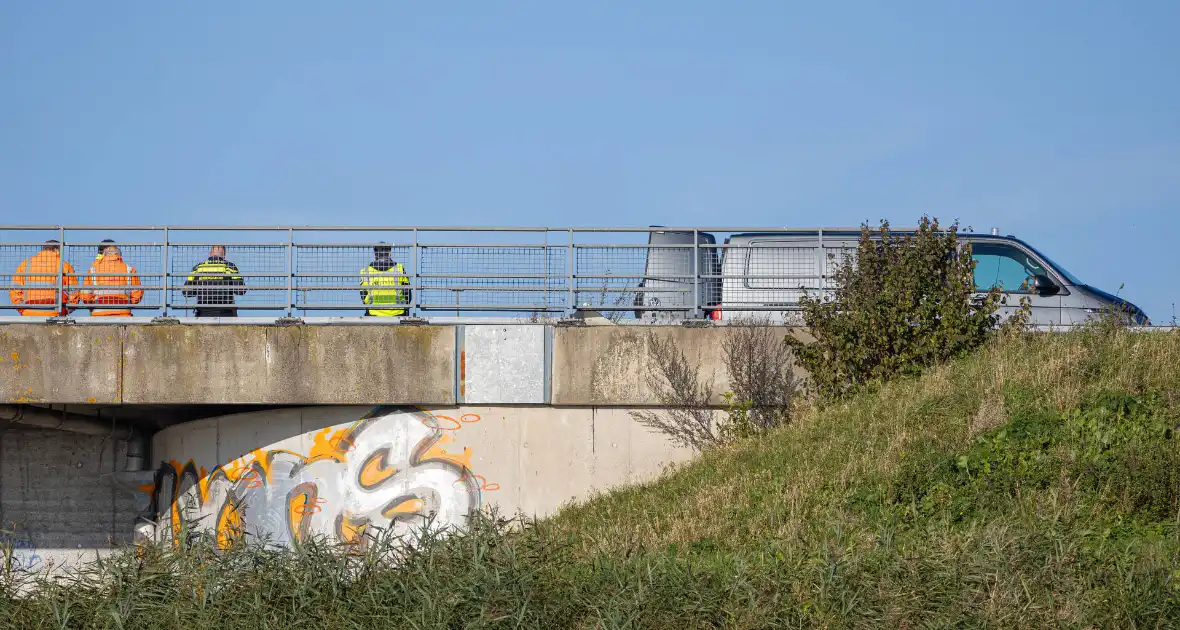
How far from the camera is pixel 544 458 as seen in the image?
1599cm

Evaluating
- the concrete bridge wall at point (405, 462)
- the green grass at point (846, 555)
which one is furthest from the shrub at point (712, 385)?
the green grass at point (846, 555)

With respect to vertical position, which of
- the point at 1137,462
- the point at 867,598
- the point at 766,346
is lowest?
the point at 867,598

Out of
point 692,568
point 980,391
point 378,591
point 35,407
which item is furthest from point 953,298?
point 35,407

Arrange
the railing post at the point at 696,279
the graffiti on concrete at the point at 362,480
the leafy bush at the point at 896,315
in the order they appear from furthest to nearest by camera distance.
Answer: the railing post at the point at 696,279 → the graffiti on concrete at the point at 362,480 → the leafy bush at the point at 896,315

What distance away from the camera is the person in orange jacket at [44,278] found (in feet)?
54.7

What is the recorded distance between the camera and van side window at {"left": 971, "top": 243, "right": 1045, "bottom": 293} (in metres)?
17.3

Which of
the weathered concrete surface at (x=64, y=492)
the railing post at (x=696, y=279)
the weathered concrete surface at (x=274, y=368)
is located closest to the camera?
the weathered concrete surface at (x=274, y=368)

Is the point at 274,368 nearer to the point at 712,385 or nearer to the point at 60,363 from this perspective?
the point at 60,363

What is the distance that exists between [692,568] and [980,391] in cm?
507

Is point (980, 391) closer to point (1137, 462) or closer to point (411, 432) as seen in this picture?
point (1137, 462)

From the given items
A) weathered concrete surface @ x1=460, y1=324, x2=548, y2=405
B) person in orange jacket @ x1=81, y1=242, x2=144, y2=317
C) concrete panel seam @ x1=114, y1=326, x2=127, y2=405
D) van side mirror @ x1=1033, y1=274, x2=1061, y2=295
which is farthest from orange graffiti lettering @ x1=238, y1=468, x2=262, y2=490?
van side mirror @ x1=1033, y1=274, x2=1061, y2=295

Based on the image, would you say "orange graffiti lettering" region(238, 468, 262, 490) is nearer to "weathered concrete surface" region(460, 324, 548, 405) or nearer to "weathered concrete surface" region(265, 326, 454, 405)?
"weathered concrete surface" region(265, 326, 454, 405)

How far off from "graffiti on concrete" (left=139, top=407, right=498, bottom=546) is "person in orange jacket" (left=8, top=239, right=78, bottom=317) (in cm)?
343

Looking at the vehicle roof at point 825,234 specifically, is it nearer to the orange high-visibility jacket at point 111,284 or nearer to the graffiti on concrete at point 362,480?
the graffiti on concrete at point 362,480
